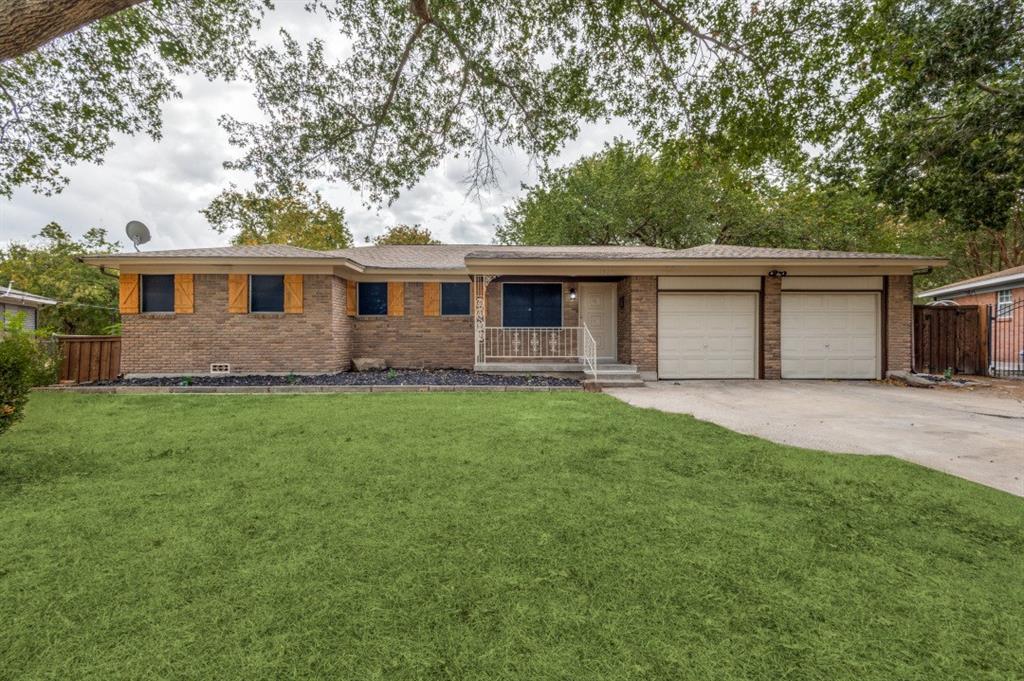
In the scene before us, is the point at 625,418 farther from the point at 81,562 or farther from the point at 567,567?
the point at 81,562

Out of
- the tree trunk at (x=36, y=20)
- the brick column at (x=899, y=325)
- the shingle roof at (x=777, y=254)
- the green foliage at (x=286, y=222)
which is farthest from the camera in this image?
the green foliage at (x=286, y=222)

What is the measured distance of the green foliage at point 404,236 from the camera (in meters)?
25.5

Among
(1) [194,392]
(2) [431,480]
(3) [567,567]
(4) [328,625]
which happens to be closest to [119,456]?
(2) [431,480]

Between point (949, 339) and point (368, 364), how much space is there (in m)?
15.2

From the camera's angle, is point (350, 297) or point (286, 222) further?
point (286, 222)

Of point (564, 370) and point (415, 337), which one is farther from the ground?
point (415, 337)

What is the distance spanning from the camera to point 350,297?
36.2 ft

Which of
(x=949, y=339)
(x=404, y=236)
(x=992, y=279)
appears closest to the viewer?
(x=949, y=339)

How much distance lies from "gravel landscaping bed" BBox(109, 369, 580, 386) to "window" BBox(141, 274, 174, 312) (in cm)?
170

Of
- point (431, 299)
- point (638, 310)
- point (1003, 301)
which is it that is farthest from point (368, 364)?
point (1003, 301)

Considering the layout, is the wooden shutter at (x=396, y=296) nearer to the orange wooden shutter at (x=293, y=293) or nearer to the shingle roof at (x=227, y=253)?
the shingle roof at (x=227, y=253)

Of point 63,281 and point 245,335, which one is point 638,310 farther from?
point 63,281

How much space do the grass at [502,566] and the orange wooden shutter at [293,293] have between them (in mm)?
6055

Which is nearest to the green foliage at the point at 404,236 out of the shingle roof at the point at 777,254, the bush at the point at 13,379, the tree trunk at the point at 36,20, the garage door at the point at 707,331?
the shingle roof at the point at 777,254
